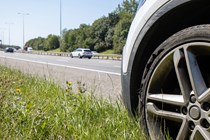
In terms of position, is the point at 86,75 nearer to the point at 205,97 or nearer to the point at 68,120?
the point at 68,120

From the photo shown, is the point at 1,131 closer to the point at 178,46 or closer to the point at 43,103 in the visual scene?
the point at 43,103

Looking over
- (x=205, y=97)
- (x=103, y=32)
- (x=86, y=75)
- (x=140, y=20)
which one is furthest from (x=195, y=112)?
(x=103, y=32)

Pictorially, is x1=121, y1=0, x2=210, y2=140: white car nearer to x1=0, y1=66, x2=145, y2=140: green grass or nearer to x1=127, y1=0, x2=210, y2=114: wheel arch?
x1=127, y1=0, x2=210, y2=114: wheel arch

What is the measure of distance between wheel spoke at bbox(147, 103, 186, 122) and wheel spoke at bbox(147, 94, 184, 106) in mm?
59

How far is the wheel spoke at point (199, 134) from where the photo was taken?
177 cm

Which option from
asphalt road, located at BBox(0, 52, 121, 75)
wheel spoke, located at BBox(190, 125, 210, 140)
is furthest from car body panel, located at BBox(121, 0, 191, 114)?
asphalt road, located at BBox(0, 52, 121, 75)

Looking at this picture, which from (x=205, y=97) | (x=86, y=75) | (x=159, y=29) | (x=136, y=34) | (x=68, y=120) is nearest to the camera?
(x=205, y=97)

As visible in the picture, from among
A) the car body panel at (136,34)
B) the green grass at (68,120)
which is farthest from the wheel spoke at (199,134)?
the car body panel at (136,34)

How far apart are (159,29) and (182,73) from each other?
46cm

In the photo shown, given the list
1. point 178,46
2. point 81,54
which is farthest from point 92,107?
point 81,54

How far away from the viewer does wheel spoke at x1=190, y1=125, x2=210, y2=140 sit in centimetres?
177

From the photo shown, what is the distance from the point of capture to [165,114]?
2090 mm

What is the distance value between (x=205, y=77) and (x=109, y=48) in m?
74.6

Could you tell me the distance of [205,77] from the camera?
2.01 metres
